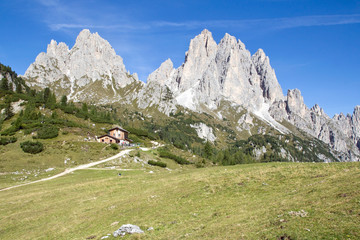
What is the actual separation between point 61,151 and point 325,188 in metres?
70.4

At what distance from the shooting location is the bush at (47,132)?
80.9m

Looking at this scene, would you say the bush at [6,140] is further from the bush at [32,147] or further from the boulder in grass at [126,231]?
the boulder in grass at [126,231]

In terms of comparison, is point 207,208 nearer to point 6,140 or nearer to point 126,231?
point 126,231

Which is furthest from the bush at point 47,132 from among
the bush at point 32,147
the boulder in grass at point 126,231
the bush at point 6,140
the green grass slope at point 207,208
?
the boulder in grass at point 126,231

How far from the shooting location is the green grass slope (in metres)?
13.4

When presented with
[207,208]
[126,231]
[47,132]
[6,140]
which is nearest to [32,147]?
[6,140]

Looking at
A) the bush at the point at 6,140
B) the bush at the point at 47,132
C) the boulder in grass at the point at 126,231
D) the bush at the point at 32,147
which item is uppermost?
the bush at the point at 47,132

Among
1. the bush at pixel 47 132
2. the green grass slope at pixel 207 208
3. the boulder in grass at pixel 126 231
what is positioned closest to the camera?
the green grass slope at pixel 207 208

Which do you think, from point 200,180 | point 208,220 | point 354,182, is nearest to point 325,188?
point 354,182

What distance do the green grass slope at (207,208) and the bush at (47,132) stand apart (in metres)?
48.7

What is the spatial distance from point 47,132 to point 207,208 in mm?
78769

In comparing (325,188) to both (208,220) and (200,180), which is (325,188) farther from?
(200,180)

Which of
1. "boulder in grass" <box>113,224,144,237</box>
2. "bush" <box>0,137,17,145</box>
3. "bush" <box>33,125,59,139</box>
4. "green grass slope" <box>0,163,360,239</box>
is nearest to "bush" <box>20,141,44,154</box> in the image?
"bush" <box>0,137,17,145</box>

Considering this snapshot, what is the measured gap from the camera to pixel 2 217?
2592 cm
